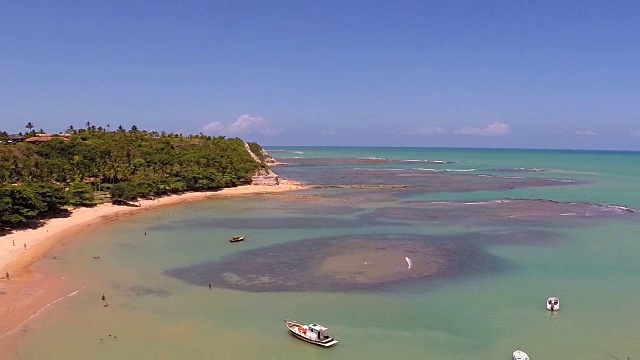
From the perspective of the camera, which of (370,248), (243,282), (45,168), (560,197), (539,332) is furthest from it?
(560,197)

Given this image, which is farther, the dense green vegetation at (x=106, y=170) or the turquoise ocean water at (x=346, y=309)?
the dense green vegetation at (x=106, y=170)

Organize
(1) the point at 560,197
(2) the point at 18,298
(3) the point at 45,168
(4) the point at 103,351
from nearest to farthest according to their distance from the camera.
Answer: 1. (4) the point at 103,351
2. (2) the point at 18,298
3. (3) the point at 45,168
4. (1) the point at 560,197

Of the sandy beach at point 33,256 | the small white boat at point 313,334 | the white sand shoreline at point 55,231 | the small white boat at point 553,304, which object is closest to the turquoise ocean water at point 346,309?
the small white boat at point 313,334

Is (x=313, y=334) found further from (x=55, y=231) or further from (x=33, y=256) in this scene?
(x=55, y=231)

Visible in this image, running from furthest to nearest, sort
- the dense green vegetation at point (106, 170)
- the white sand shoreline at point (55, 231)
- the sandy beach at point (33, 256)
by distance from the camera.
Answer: the dense green vegetation at point (106, 170), the white sand shoreline at point (55, 231), the sandy beach at point (33, 256)

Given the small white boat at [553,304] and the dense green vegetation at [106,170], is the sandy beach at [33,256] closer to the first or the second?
the dense green vegetation at [106,170]

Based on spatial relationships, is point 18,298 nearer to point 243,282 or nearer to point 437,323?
point 243,282

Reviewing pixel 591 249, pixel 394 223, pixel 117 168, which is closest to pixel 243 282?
pixel 394 223

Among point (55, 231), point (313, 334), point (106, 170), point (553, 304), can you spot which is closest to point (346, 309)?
point (313, 334)
